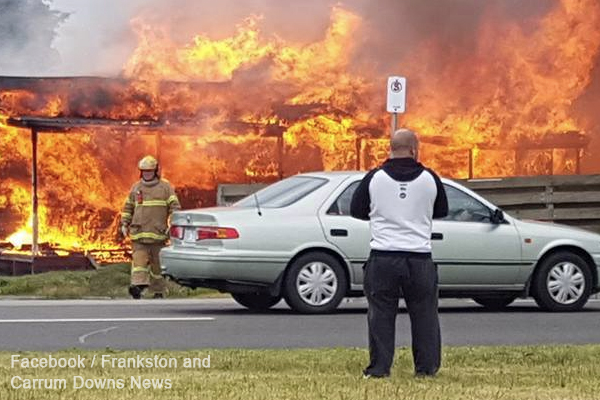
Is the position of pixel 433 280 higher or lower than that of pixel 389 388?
higher

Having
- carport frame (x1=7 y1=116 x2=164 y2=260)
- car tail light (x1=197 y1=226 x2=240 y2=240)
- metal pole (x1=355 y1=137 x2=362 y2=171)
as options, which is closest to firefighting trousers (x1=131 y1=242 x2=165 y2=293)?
car tail light (x1=197 y1=226 x2=240 y2=240)

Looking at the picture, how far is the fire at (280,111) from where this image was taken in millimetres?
22516

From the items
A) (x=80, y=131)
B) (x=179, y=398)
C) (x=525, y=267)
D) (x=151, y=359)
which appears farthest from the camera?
(x=80, y=131)

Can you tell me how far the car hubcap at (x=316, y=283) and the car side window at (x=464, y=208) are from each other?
1.35 m

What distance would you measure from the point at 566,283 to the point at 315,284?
2.56 metres

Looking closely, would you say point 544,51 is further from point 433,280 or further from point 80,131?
point 433,280

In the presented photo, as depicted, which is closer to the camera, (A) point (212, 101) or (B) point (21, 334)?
(B) point (21, 334)

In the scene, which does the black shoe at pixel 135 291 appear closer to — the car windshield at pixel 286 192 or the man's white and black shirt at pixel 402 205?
the car windshield at pixel 286 192

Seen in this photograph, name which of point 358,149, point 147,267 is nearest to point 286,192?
point 147,267

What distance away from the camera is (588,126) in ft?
79.7

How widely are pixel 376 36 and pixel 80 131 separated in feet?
16.8

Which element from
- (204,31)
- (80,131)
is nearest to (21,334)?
(80,131)

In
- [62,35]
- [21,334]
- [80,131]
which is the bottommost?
[21,334]

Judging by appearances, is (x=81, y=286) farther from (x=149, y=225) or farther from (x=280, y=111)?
(x=280, y=111)
